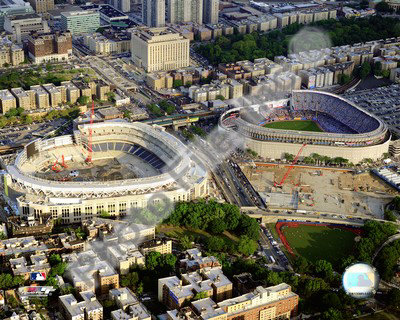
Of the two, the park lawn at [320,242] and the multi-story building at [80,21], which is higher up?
the multi-story building at [80,21]

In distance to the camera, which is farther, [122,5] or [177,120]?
[122,5]

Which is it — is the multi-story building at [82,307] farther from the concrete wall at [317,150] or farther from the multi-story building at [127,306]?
the concrete wall at [317,150]

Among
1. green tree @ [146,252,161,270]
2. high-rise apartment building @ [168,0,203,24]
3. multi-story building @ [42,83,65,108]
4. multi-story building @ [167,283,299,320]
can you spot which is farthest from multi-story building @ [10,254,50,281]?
high-rise apartment building @ [168,0,203,24]

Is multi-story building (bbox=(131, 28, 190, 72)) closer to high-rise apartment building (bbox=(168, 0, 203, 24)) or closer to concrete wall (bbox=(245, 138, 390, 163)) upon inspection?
high-rise apartment building (bbox=(168, 0, 203, 24))

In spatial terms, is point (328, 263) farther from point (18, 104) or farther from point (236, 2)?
point (236, 2)

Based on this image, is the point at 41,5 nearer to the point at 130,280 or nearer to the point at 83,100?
the point at 83,100

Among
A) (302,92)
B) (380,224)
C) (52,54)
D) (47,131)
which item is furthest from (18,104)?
(380,224)

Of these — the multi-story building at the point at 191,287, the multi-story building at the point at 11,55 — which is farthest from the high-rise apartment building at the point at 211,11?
the multi-story building at the point at 191,287

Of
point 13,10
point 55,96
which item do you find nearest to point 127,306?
point 55,96
